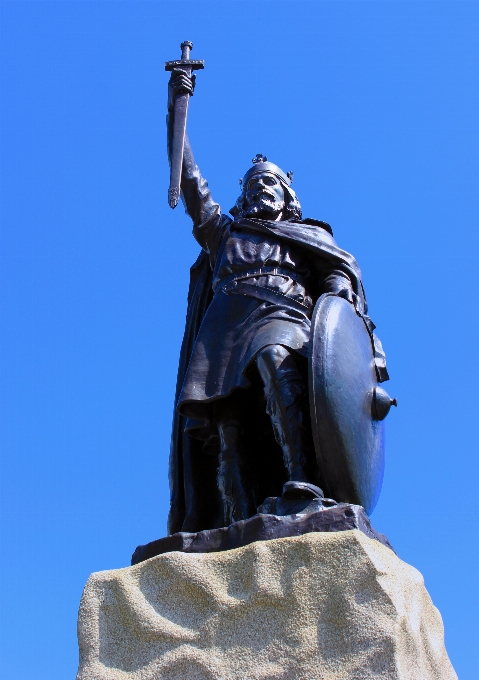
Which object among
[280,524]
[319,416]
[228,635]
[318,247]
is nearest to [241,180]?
[318,247]

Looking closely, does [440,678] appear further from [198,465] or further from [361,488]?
[198,465]

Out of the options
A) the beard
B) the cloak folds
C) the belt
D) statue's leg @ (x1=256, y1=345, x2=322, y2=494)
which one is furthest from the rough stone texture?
the beard

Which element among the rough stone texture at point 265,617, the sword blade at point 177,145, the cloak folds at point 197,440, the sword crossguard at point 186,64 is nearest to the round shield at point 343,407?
the cloak folds at point 197,440

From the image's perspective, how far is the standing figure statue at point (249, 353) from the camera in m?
4.24

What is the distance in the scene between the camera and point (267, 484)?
4.63 meters

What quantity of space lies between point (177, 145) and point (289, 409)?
77.2 inches

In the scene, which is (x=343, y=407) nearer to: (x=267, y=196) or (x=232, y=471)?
(x=232, y=471)

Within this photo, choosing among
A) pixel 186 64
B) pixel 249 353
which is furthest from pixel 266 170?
pixel 249 353

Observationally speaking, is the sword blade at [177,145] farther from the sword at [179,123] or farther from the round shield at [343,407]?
the round shield at [343,407]

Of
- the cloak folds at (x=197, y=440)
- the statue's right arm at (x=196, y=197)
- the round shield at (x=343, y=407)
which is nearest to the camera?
the round shield at (x=343, y=407)

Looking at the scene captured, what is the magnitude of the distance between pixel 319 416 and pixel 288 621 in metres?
1.01

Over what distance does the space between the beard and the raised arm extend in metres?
0.22

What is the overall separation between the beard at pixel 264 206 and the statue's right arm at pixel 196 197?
0.22 m

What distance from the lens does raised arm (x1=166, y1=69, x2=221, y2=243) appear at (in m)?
5.37
